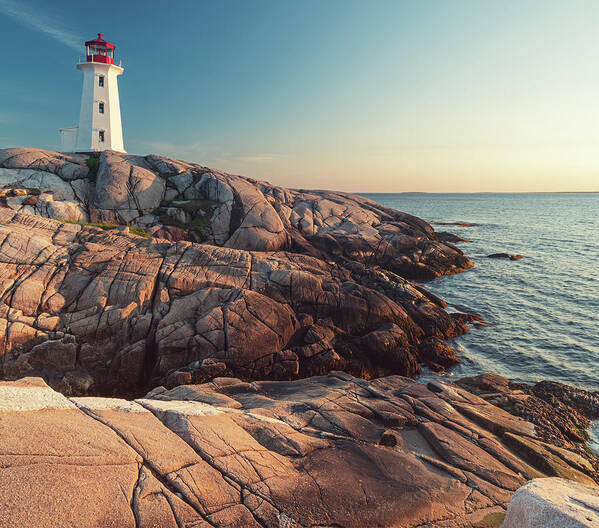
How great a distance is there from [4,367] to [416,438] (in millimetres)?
17151

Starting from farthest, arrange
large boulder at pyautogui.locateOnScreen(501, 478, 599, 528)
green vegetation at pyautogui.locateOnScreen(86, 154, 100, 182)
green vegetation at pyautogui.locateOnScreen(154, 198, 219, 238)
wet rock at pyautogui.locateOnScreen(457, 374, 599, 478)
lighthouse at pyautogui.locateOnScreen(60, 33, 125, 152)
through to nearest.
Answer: lighthouse at pyautogui.locateOnScreen(60, 33, 125, 152)
green vegetation at pyautogui.locateOnScreen(86, 154, 100, 182)
green vegetation at pyautogui.locateOnScreen(154, 198, 219, 238)
wet rock at pyautogui.locateOnScreen(457, 374, 599, 478)
large boulder at pyautogui.locateOnScreen(501, 478, 599, 528)

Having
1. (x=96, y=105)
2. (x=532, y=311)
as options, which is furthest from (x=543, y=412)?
(x=96, y=105)

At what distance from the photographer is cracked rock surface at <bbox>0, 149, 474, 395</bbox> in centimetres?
1591

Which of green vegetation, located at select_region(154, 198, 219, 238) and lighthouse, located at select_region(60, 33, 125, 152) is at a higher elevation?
lighthouse, located at select_region(60, 33, 125, 152)

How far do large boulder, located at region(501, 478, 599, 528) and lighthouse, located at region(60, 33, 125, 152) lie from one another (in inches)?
1931

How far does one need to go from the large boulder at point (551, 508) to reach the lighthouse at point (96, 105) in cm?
4904

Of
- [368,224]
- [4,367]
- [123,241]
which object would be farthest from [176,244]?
[368,224]

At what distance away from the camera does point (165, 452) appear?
21.5 feet

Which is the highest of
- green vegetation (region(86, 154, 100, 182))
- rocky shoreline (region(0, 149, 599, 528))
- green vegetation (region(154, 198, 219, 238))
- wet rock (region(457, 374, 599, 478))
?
green vegetation (region(86, 154, 100, 182))

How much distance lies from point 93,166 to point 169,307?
23.0m

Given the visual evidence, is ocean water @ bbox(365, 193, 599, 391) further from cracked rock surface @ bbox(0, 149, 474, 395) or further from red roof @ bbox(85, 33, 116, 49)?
red roof @ bbox(85, 33, 116, 49)

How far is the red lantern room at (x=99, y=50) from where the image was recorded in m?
41.4

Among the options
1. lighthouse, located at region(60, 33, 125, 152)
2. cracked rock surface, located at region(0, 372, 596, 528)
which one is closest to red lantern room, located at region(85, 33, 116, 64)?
lighthouse, located at region(60, 33, 125, 152)

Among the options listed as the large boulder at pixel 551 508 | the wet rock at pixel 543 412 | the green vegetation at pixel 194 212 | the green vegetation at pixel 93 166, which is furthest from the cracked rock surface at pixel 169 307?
the large boulder at pixel 551 508
